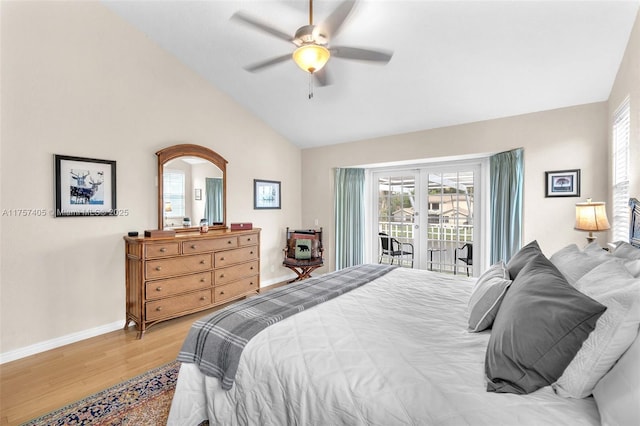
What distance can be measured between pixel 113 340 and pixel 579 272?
3726 millimetres

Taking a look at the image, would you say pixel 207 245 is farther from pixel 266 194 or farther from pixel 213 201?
pixel 266 194

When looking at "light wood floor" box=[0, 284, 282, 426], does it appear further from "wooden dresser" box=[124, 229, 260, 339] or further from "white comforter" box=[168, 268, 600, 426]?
"white comforter" box=[168, 268, 600, 426]

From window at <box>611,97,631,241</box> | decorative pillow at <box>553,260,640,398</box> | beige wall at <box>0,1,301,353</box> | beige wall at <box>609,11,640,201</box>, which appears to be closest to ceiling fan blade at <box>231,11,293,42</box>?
beige wall at <box>0,1,301,353</box>

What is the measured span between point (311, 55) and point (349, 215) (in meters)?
3.20

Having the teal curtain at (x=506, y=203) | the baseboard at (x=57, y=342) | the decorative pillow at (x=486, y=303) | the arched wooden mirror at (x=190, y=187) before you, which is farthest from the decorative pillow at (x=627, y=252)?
the baseboard at (x=57, y=342)

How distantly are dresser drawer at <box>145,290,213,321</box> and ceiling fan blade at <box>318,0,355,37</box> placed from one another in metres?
2.87

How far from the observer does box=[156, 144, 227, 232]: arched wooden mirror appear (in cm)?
345

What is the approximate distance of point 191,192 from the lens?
371 cm

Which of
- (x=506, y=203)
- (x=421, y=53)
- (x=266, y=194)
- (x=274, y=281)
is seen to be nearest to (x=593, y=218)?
(x=506, y=203)

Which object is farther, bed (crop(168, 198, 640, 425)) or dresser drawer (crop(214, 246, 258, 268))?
dresser drawer (crop(214, 246, 258, 268))

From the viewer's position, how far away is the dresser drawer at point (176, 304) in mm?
2941

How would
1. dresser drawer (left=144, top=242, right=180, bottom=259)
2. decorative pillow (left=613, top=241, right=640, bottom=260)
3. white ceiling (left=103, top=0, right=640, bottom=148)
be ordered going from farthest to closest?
dresser drawer (left=144, top=242, right=180, bottom=259), white ceiling (left=103, top=0, right=640, bottom=148), decorative pillow (left=613, top=241, right=640, bottom=260)

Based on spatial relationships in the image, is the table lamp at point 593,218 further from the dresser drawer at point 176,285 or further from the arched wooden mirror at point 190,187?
the arched wooden mirror at point 190,187

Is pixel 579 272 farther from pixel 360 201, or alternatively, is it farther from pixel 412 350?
pixel 360 201
